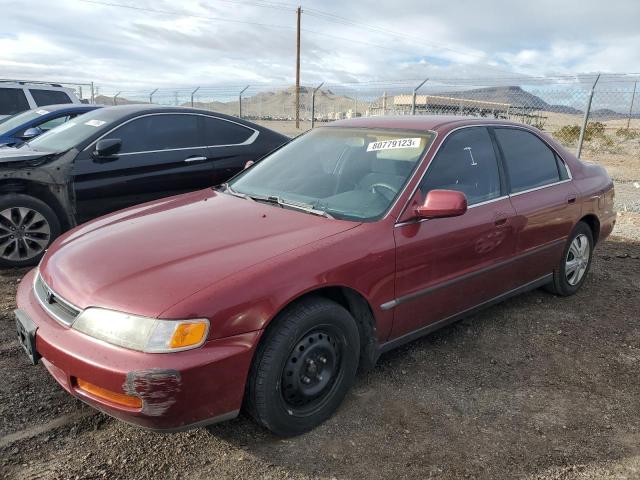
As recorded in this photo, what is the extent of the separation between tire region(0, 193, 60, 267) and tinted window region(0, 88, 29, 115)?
274 inches

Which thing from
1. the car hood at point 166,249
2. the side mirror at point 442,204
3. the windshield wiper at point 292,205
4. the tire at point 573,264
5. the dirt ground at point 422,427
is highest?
the side mirror at point 442,204

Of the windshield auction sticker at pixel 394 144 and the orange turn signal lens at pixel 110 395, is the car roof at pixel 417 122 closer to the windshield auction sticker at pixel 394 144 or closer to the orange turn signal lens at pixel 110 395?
the windshield auction sticker at pixel 394 144

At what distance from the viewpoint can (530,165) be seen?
4051 millimetres

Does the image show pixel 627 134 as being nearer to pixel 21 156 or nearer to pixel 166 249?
pixel 21 156

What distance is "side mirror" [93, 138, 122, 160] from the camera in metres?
4.98

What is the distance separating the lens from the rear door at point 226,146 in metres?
5.79

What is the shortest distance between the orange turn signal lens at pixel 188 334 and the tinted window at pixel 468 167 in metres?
1.60

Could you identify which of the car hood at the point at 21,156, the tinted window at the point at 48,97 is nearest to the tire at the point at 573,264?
the car hood at the point at 21,156

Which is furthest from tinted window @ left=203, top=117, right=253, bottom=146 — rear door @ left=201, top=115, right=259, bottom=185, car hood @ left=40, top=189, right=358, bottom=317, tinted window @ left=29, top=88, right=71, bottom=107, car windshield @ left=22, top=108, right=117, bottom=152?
tinted window @ left=29, top=88, right=71, bottom=107

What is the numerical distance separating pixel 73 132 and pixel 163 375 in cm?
414

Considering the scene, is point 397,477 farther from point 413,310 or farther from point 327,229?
point 327,229

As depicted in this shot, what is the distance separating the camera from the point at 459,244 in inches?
128

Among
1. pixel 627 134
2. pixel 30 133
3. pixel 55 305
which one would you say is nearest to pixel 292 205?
pixel 55 305

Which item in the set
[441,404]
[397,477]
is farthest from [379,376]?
[397,477]
